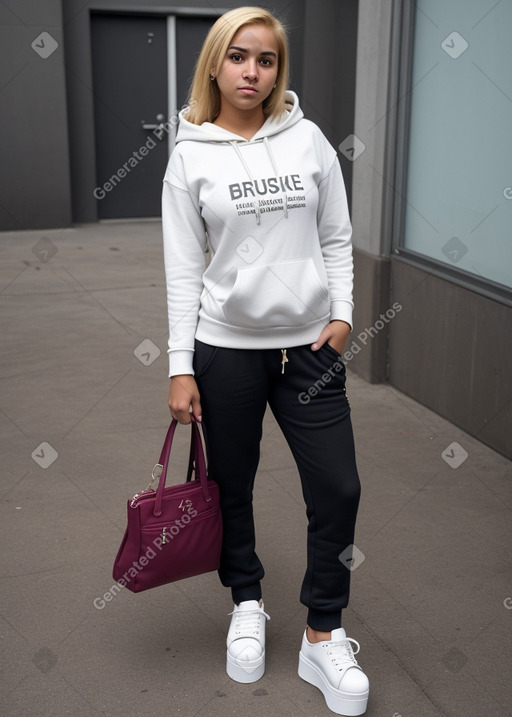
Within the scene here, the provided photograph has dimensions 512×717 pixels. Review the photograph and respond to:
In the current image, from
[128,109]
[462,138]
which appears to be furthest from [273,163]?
[128,109]

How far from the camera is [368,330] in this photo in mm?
5367

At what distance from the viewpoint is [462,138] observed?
4.71 metres

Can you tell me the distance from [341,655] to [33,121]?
9.09 metres

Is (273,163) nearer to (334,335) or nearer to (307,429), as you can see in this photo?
(334,335)

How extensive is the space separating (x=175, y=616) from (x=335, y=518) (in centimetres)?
82

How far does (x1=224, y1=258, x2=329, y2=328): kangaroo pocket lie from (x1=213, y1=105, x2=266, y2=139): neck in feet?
1.24

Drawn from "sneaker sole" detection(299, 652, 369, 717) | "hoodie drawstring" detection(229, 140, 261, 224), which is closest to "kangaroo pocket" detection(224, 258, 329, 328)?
"hoodie drawstring" detection(229, 140, 261, 224)

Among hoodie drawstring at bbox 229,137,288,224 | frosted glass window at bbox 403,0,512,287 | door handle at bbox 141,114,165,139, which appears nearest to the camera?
hoodie drawstring at bbox 229,137,288,224

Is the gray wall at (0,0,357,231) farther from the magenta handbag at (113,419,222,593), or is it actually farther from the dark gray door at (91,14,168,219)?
the magenta handbag at (113,419,222,593)

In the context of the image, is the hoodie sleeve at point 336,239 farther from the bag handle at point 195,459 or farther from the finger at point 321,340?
the bag handle at point 195,459

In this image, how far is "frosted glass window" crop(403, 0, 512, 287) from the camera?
437cm

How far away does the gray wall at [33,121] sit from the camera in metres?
10.2

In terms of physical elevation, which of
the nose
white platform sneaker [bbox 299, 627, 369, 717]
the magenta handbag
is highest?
the nose

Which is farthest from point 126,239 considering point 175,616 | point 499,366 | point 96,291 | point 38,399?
point 175,616
